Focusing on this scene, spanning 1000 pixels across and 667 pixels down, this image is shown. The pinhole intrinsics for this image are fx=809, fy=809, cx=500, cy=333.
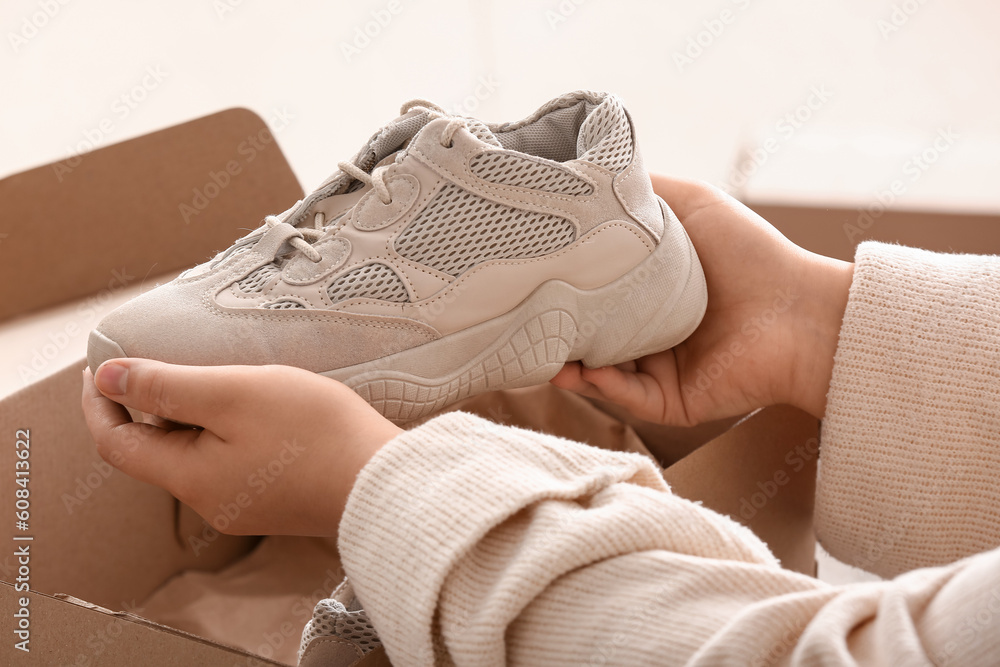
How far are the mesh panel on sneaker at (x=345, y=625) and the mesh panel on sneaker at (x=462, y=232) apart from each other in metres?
0.25

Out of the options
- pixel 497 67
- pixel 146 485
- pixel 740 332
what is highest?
pixel 497 67

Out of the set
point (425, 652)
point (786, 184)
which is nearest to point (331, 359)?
point (425, 652)

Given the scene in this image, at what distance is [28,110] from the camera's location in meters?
1.71

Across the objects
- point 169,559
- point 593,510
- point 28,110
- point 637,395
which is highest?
point 28,110

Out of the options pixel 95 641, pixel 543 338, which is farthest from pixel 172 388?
pixel 543 338

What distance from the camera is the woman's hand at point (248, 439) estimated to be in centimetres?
49

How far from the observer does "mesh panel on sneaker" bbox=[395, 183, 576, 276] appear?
598mm

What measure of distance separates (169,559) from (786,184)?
842mm

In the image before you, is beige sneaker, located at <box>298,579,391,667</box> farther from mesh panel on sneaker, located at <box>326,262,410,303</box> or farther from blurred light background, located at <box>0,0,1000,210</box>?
blurred light background, located at <box>0,0,1000,210</box>

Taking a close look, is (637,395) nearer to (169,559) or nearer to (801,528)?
(801,528)

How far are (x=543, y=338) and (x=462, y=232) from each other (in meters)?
0.10

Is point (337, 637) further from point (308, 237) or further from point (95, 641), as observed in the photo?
point (308, 237)

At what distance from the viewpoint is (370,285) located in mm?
590

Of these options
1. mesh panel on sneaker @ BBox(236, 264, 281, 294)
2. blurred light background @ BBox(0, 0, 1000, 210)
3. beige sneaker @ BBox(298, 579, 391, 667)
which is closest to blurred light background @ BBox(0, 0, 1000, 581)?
blurred light background @ BBox(0, 0, 1000, 210)
